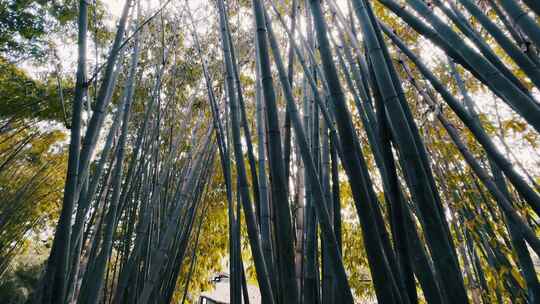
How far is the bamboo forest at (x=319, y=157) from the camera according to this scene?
2.95 ft

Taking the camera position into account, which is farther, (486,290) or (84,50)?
(486,290)

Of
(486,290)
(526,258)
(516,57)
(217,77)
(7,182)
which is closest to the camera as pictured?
(516,57)

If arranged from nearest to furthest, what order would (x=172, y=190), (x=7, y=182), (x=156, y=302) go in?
(x=156, y=302), (x=172, y=190), (x=7, y=182)

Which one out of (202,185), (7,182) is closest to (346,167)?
(202,185)

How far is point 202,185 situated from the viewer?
2.29 meters

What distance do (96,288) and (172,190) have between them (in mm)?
1218

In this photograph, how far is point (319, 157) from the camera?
1.57 m

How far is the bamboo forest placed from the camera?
0.90 meters

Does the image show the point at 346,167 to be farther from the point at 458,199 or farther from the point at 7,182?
the point at 7,182

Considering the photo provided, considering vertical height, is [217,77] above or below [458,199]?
above

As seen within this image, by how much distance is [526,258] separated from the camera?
149cm

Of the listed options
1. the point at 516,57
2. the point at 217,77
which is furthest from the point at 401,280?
the point at 217,77

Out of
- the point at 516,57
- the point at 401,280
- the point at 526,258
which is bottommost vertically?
the point at 401,280

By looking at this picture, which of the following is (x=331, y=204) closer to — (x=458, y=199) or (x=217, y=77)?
(x=458, y=199)
